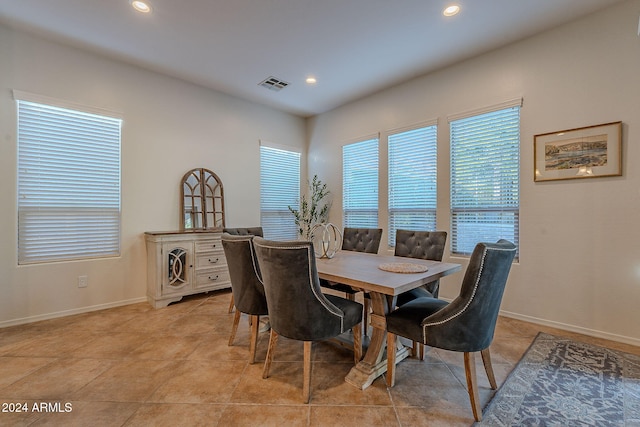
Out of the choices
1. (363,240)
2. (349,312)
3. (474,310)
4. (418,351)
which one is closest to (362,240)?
(363,240)

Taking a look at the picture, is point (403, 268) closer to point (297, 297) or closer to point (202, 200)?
point (297, 297)

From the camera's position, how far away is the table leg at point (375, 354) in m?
1.95

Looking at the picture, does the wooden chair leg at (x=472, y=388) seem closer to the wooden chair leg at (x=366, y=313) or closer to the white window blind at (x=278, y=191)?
the wooden chair leg at (x=366, y=313)

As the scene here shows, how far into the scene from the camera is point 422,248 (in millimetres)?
2844

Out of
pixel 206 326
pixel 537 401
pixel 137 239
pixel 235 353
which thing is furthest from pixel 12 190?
pixel 537 401

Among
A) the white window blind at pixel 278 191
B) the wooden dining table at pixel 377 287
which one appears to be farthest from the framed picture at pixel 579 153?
the white window blind at pixel 278 191

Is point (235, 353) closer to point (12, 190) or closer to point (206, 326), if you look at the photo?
point (206, 326)

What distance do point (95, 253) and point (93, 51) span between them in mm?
2382

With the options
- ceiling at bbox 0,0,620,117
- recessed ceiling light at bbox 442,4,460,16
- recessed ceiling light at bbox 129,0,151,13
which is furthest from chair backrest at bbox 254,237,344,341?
recessed ceiling light at bbox 442,4,460,16

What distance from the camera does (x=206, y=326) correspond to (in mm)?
2967

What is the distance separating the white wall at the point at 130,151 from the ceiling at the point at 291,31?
0.29m

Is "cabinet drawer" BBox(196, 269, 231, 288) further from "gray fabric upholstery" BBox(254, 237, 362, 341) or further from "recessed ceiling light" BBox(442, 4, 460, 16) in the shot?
"recessed ceiling light" BBox(442, 4, 460, 16)

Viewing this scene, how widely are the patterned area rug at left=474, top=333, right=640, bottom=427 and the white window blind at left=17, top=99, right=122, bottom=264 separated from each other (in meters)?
4.17

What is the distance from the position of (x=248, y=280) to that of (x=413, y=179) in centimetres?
282
